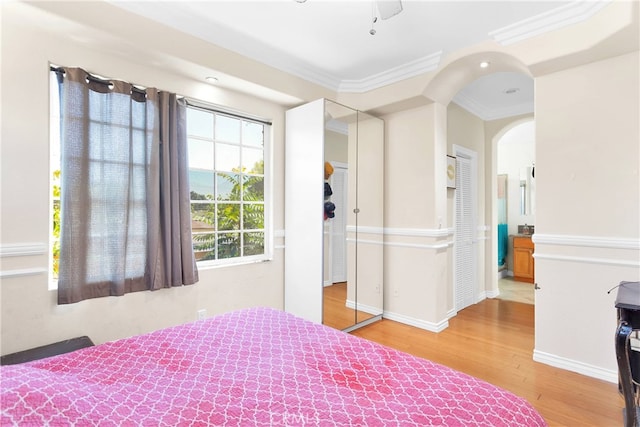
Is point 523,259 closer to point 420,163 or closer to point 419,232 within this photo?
point 419,232

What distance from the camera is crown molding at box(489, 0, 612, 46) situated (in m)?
2.24

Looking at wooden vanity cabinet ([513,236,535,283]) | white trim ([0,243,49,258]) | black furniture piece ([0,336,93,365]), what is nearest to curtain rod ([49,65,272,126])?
white trim ([0,243,49,258])

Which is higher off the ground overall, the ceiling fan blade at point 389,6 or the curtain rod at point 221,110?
the ceiling fan blade at point 389,6

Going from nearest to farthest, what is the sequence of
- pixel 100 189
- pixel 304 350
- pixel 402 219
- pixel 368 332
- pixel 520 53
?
pixel 304 350
pixel 100 189
pixel 520 53
pixel 368 332
pixel 402 219

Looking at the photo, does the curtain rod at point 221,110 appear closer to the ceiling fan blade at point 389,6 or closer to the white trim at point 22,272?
the white trim at point 22,272

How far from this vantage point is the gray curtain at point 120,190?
218cm

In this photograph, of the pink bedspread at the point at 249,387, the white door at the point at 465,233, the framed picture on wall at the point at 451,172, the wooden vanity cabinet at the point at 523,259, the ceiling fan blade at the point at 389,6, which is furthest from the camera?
the wooden vanity cabinet at the point at 523,259

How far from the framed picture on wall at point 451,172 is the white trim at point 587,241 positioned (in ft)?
4.11

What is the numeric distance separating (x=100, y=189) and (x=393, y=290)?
9.95ft

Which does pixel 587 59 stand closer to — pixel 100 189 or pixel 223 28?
pixel 223 28

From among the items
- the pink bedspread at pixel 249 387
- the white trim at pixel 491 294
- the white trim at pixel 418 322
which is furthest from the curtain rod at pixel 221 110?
the white trim at pixel 491 294

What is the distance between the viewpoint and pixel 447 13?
2.41 metres

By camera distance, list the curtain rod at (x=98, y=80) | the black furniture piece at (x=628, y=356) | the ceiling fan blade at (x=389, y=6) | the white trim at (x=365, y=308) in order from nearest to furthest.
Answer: the black furniture piece at (x=628, y=356), the ceiling fan blade at (x=389, y=6), the curtain rod at (x=98, y=80), the white trim at (x=365, y=308)

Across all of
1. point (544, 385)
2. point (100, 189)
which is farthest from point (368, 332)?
point (100, 189)
